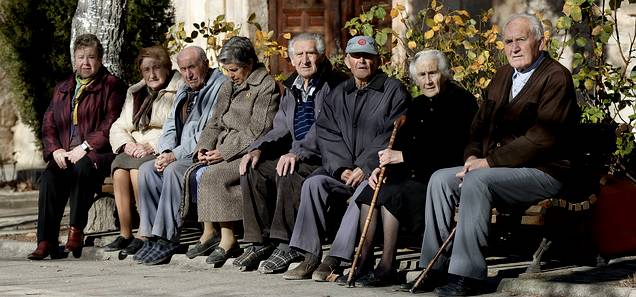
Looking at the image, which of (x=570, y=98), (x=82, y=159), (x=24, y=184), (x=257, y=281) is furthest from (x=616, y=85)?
(x=24, y=184)

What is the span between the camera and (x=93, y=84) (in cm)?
1241

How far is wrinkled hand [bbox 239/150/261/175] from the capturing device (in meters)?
11.0

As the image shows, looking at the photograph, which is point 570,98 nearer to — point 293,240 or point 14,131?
point 293,240

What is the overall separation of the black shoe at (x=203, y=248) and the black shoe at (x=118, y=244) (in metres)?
0.70

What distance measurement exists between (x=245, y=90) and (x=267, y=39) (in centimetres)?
224

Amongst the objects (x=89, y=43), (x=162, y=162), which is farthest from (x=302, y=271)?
(x=89, y=43)

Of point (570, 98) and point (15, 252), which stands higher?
point (570, 98)

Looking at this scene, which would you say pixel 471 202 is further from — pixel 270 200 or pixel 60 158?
pixel 60 158

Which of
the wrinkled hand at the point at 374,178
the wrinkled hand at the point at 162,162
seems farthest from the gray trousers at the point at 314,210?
the wrinkled hand at the point at 162,162

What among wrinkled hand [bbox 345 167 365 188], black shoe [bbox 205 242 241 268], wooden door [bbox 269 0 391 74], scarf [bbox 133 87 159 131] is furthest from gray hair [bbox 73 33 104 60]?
wooden door [bbox 269 0 391 74]

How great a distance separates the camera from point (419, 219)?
9.94 meters

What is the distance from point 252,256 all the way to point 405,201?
4.55 feet

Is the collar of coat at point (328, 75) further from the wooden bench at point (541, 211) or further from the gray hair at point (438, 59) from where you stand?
the wooden bench at point (541, 211)

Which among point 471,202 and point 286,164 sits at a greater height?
point 286,164
